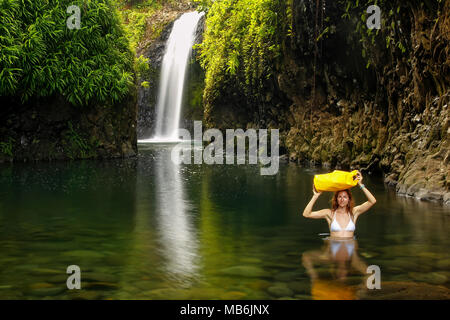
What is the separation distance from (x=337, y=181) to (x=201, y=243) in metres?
2.00

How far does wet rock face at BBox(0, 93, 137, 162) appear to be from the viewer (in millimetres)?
20281

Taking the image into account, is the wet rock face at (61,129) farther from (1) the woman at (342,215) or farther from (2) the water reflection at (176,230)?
(1) the woman at (342,215)

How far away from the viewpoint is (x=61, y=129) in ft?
69.3

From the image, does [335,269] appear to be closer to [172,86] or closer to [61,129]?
[61,129]

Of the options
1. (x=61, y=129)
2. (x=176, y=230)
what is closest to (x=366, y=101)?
(x=176, y=230)

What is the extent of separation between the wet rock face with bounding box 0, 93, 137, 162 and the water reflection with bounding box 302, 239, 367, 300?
15.9 m

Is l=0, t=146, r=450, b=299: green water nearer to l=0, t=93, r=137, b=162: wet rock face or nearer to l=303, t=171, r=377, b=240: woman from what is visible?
l=303, t=171, r=377, b=240: woman

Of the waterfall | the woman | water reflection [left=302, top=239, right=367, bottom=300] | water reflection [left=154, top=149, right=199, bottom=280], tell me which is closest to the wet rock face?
water reflection [left=154, top=149, right=199, bottom=280]

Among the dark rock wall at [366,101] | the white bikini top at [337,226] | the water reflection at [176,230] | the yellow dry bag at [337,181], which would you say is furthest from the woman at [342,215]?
the dark rock wall at [366,101]

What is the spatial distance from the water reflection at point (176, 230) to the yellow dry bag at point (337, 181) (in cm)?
173

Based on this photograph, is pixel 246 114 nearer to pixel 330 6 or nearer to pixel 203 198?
pixel 330 6

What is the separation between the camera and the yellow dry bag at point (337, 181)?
6.43 metres

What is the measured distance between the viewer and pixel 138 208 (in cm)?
1013
